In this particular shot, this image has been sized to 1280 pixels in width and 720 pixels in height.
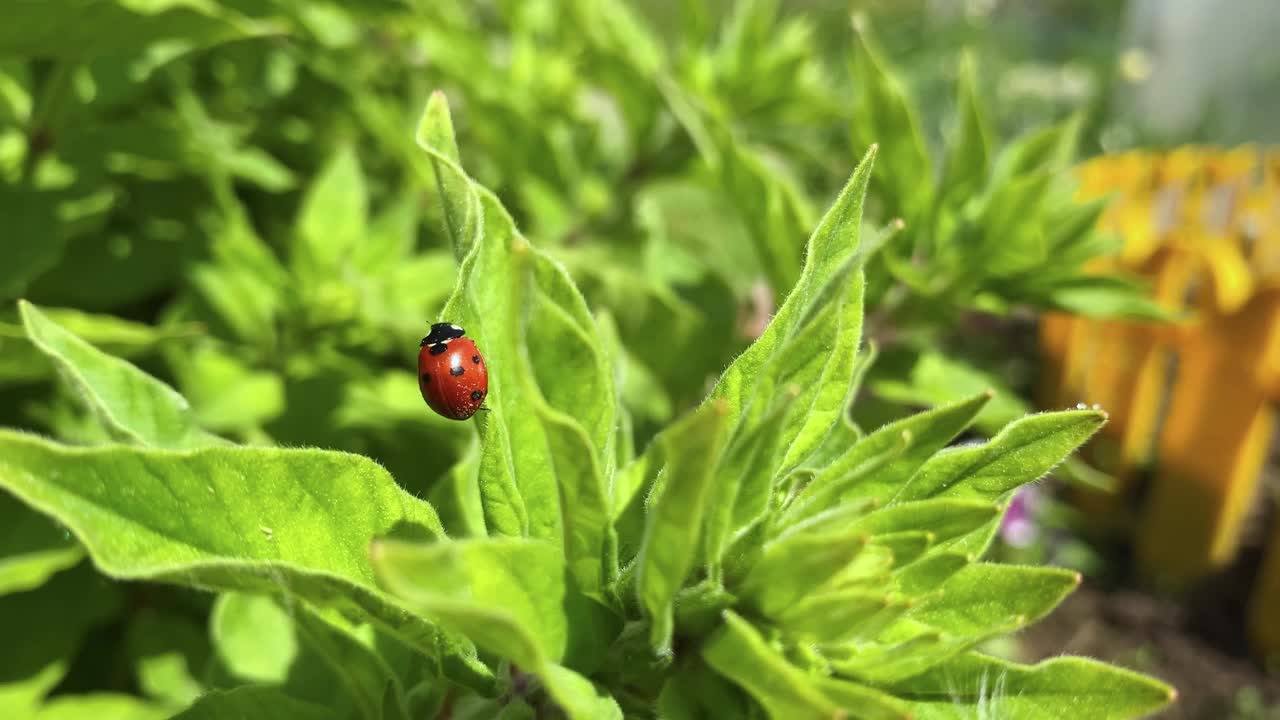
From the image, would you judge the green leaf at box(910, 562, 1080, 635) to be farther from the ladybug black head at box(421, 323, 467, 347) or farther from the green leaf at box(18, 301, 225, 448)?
the green leaf at box(18, 301, 225, 448)

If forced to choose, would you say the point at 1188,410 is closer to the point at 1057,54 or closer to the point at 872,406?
the point at 872,406

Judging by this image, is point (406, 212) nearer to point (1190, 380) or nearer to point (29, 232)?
point (29, 232)

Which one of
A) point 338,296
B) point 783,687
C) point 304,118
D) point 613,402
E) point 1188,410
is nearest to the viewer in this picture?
point 783,687

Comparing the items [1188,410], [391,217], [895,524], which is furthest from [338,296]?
[1188,410]

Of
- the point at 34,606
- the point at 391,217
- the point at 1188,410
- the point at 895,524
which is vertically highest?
the point at 895,524

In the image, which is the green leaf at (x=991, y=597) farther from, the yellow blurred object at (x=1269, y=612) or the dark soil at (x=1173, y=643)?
the yellow blurred object at (x=1269, y=612)

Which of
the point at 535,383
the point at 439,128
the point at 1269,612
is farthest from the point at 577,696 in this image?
the point at 1269,612
